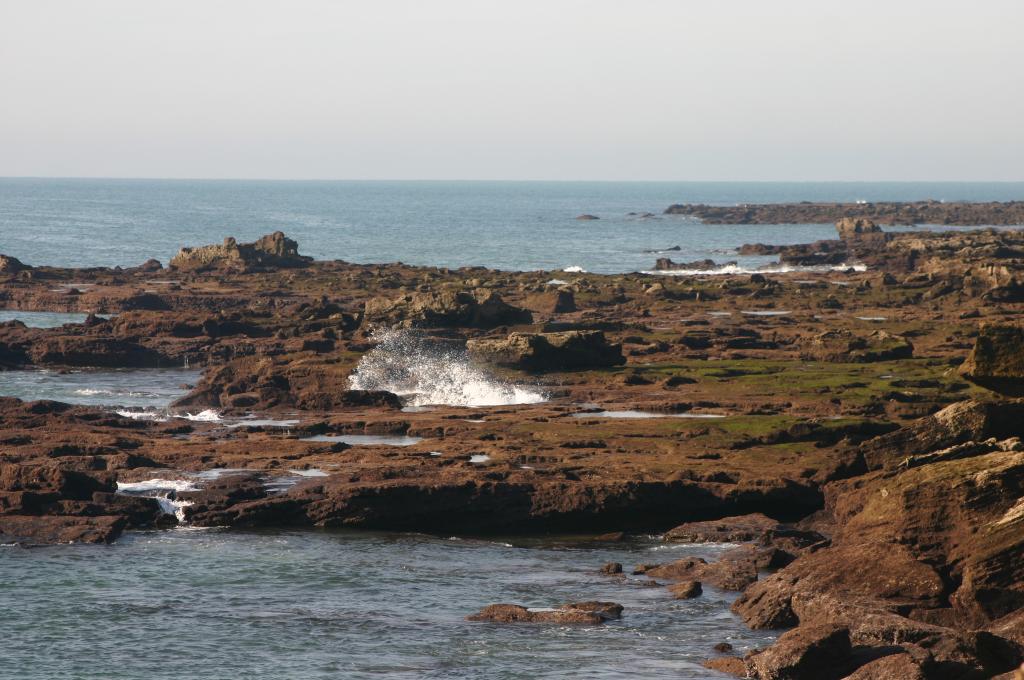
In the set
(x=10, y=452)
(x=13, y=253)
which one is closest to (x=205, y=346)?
(x=10, y=452)

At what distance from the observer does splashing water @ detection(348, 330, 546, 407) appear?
76438 mm

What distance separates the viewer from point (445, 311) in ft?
310

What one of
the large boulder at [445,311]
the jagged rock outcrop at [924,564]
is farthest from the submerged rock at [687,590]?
the large boulder at [445,311]

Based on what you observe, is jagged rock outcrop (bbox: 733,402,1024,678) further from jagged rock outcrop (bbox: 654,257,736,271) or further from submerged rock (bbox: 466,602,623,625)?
jagged rock outcrop (bbox: 654,257,736,271)

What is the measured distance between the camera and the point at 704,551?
48031 mm

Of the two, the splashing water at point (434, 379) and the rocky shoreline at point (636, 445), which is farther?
the splashing water at point (434, 379)

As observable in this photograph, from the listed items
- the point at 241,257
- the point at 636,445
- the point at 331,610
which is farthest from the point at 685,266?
the point at 331,610

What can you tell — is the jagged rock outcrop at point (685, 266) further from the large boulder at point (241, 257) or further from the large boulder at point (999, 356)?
the large boulder at point (999, 356)

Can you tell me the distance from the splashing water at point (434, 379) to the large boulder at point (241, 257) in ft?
230

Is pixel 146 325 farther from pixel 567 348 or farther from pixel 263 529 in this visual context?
pixel 263 529

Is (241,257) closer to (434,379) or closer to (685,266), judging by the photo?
(685,266)

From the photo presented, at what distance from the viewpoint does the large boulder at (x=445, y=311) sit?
93.9m

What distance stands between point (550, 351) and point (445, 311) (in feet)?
48.7

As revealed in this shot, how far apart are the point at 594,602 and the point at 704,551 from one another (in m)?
8.15
